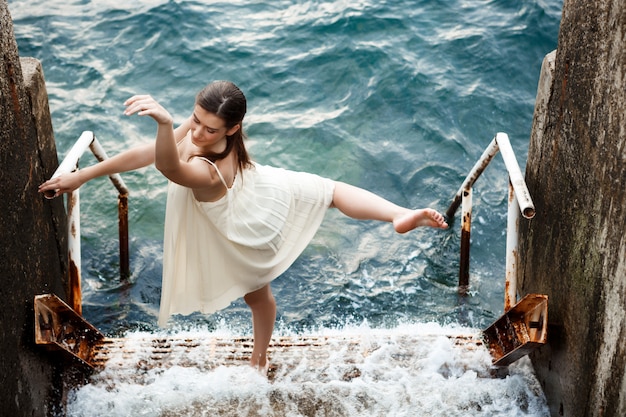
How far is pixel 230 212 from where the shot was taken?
3.97 meters

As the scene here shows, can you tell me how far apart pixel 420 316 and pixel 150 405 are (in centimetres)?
271

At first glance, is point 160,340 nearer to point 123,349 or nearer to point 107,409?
point 123,349

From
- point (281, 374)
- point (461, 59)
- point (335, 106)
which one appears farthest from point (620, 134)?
point (461, 59)

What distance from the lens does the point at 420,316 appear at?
6.20 m

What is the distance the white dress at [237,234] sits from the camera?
4.00m

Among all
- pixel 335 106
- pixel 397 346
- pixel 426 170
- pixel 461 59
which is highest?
pixel 461 59

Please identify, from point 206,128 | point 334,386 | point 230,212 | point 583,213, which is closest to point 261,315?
point 334,386

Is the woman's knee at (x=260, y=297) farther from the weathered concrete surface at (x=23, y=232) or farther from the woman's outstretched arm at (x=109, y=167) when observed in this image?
the weathered concrete surface at (x=23, y=232)

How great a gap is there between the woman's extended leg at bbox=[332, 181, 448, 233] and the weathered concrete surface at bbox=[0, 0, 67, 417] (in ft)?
5.44

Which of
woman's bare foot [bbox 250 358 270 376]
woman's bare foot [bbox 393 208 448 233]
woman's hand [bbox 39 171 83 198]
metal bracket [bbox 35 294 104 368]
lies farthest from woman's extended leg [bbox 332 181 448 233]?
metal bracket [bbox 35 294 104 368]

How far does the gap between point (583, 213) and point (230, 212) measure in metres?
1.78

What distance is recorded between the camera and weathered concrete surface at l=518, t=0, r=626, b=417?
3273 mm

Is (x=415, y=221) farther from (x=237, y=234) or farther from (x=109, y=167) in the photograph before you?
(x=109, y=167)

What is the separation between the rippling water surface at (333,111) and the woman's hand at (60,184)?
2.32 m
